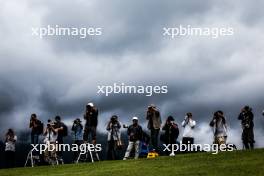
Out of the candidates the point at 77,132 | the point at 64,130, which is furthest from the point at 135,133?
the point at 64,130

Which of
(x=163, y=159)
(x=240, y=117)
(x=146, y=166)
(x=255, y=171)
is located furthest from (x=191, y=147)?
(x=255, y=171)

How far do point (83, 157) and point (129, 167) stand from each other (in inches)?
308

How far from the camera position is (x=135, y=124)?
33.6 metres

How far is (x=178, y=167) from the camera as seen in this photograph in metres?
25.9

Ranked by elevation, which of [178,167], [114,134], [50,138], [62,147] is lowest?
[178,167]

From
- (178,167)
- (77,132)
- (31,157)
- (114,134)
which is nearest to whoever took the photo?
(178,167)

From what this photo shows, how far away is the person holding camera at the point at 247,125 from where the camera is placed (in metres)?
34.5

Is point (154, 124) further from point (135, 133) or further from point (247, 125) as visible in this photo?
point (247, 125)

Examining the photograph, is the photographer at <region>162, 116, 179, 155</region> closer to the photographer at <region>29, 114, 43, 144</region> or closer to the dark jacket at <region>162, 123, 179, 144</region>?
the dark jacket at <region>162, 123, 179, 144</region>

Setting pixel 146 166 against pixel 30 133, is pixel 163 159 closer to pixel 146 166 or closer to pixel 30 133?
pixel 146 166

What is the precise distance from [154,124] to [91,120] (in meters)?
3.18

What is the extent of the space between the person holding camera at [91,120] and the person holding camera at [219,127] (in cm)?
609

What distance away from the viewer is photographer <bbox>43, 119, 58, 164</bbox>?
34.6 m

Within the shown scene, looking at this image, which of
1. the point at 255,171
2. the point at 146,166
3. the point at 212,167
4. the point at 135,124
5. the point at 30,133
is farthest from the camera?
the point at 30,133
